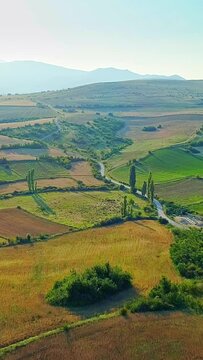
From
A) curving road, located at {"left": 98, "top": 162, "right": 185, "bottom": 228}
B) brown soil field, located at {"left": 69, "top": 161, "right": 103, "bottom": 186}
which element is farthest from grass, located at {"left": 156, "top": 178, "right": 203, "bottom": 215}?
brown soil field, located at {"left": 69, "top": 161, "right": 103, "bottom": 186}

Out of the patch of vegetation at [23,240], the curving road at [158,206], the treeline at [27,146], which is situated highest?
the treeline at [27,146]

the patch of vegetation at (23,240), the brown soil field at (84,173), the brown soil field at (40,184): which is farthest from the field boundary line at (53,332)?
the brown soil field at (84,173)

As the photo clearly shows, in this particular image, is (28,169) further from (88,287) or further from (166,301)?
(166,301)

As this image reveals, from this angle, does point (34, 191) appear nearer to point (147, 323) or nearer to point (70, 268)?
point (70, 268)

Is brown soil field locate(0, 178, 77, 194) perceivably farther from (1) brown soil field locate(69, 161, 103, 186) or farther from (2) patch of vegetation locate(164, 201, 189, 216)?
(2) patch of vegetation locate(164, 201, 189, 216)

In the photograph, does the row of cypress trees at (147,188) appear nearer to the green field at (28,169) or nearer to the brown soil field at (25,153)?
the green field at (28,169)

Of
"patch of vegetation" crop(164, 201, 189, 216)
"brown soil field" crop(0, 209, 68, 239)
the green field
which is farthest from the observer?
the green field
